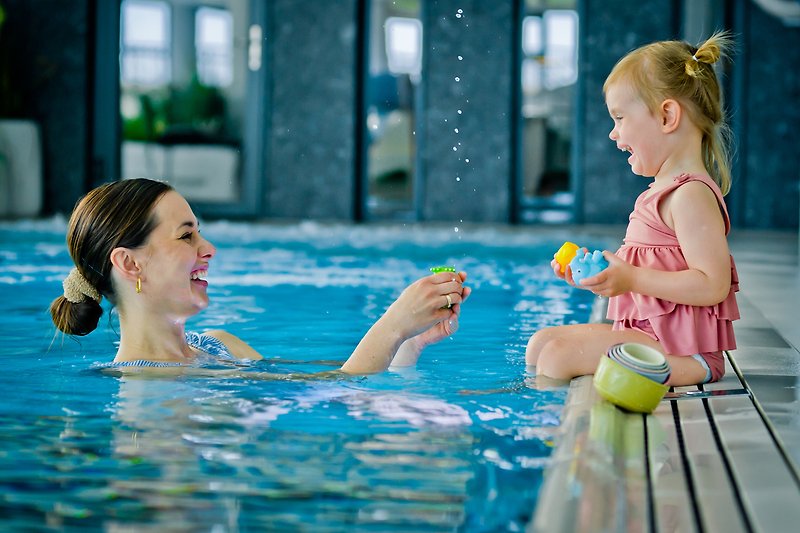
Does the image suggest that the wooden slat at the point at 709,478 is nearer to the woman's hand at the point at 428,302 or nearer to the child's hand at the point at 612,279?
the child's hand at the point at 612,279

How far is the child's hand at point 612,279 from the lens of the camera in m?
2.63

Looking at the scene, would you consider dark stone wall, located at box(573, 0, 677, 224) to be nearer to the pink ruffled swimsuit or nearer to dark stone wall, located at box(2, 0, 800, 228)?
dark stone wall, located at box(2, 0, 800, 228)

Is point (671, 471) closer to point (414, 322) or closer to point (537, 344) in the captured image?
point (414, 322)

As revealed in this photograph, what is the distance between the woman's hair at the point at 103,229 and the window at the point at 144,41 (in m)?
8.68

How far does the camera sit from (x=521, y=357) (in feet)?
12.0

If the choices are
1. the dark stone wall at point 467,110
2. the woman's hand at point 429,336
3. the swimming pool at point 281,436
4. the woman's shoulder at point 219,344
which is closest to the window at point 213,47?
the dark stone wall at point 467,110

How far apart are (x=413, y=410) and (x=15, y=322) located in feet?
8.25

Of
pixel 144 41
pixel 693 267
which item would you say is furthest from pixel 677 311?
pixel 144 41

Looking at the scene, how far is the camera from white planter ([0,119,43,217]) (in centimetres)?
1054

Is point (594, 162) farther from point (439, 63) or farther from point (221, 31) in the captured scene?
point (221, 31)

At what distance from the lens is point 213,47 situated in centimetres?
1134

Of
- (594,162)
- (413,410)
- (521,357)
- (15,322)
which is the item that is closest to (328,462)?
(413,410)

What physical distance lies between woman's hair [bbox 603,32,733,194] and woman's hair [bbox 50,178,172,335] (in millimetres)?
1264

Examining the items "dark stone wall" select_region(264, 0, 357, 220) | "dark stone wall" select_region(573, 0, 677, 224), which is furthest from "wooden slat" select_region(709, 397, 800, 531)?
"dark stone wall" select_region(264, 0, 357, 220)
